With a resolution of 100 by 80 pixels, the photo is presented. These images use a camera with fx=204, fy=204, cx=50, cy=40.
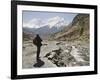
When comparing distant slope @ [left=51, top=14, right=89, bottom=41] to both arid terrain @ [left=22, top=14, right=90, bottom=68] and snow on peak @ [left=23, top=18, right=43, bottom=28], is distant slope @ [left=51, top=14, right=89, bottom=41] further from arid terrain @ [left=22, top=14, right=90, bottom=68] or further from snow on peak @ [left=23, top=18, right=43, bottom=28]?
snow on peak @ [left=23, top=18, right=43, bottom=28]

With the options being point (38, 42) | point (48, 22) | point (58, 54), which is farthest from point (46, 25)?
point (58, 54)

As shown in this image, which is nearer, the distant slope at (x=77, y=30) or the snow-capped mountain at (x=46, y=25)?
the snow-capped mountain at (x=46, y=25)

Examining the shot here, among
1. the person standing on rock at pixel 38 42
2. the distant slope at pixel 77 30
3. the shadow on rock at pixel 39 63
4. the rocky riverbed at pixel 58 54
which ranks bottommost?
the shadow on rock at pixel 39 63

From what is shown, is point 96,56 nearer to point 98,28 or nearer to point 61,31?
point 98,28

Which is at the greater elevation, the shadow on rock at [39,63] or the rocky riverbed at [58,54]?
the rocky riverbed at [58,54]

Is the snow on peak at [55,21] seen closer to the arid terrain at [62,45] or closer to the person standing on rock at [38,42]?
the arid terrain at [62,45]

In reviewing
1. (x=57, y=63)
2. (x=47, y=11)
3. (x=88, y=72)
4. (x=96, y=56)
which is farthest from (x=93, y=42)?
(x=47, y=11)

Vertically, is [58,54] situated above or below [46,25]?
below

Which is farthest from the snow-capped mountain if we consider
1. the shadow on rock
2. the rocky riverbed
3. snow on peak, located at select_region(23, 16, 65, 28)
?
the shadow on rock

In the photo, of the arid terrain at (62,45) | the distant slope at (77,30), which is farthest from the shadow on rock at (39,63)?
the distant slope at (77,30)

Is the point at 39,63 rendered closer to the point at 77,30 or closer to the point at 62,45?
the point at 62,45
